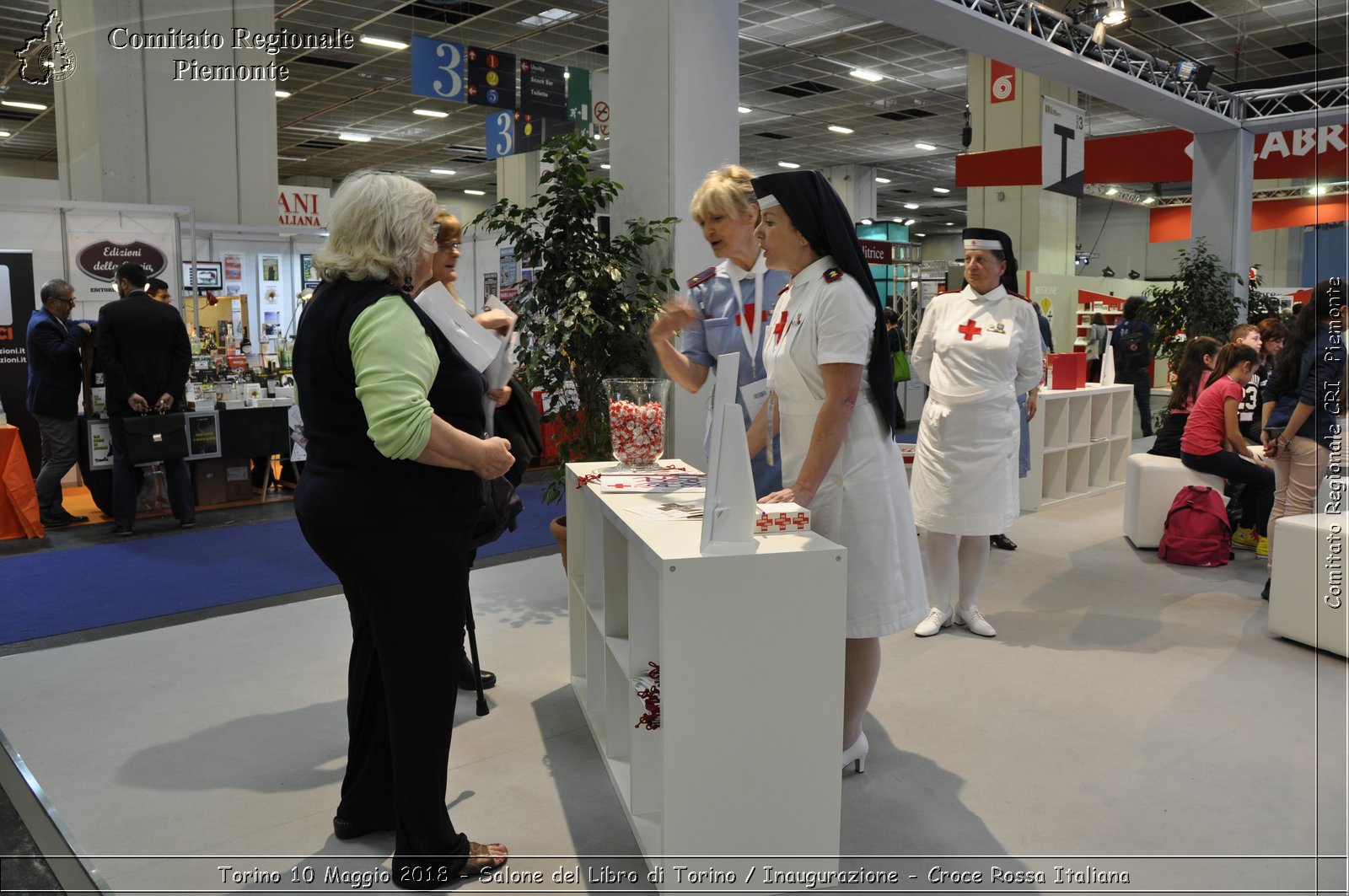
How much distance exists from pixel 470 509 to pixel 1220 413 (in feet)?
15.2

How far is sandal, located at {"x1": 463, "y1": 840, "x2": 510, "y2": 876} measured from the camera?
223 cm

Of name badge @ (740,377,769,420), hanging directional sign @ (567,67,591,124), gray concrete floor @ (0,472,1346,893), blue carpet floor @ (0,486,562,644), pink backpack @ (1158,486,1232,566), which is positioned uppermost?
hanging directional sign @ (567,67,591,124)

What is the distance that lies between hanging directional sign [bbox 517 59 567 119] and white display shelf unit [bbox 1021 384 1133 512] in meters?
5.36

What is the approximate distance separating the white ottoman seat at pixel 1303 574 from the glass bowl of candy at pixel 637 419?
7.99ft

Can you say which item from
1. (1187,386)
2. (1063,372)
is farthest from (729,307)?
(1063,372)

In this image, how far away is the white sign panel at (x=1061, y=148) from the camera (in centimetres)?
816

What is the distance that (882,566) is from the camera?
7.87 ft

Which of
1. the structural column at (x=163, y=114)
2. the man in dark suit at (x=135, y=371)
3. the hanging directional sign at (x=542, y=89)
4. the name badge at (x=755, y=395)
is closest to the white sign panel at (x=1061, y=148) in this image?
the hanging directional sign at (x=542, y=89)

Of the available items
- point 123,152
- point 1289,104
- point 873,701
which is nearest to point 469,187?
point 123,152

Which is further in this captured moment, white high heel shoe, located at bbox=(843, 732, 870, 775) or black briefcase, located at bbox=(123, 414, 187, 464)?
black briefcase, located at bbox=(123, 414, 187, 464)

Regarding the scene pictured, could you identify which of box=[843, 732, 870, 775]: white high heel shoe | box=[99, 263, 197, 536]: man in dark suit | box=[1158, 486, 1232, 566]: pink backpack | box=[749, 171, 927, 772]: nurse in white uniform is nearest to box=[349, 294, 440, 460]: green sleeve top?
box=[749, 171, 927, 772]: nurse in white uniform

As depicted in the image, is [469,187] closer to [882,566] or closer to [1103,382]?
[1103,382]

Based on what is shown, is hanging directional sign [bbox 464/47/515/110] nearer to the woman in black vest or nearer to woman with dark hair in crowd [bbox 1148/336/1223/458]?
woman with dark hair in crowd [bbox 1148/336/1223/458]

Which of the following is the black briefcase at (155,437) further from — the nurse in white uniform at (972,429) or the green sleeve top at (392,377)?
the green sleeve top at (392,377)
